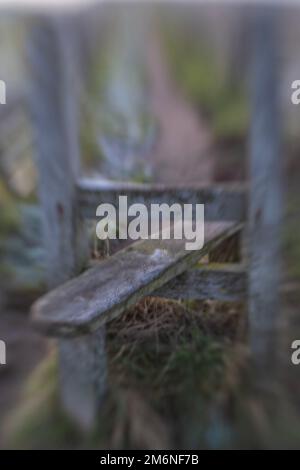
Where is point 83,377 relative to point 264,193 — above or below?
below

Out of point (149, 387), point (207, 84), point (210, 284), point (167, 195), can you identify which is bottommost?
point (149, 387)

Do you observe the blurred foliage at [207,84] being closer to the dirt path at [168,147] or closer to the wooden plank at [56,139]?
the dirt path at [168,147]

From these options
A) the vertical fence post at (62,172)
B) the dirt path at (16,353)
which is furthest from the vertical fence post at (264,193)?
the dirt path at (16,353)

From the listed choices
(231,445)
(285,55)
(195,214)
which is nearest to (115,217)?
(195,214)

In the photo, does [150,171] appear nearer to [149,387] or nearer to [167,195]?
[167,195]

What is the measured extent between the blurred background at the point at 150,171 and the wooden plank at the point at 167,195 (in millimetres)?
18

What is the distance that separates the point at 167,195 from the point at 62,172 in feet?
0.58

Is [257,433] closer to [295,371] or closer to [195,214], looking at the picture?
[295,371]

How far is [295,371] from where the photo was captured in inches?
32.4

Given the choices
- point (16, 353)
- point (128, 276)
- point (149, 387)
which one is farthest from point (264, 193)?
point (16, 353)

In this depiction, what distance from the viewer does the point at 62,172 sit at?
2.33 feet

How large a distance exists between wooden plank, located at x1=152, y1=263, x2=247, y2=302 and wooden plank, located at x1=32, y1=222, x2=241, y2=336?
16 mm

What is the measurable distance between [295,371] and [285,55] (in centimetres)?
57
